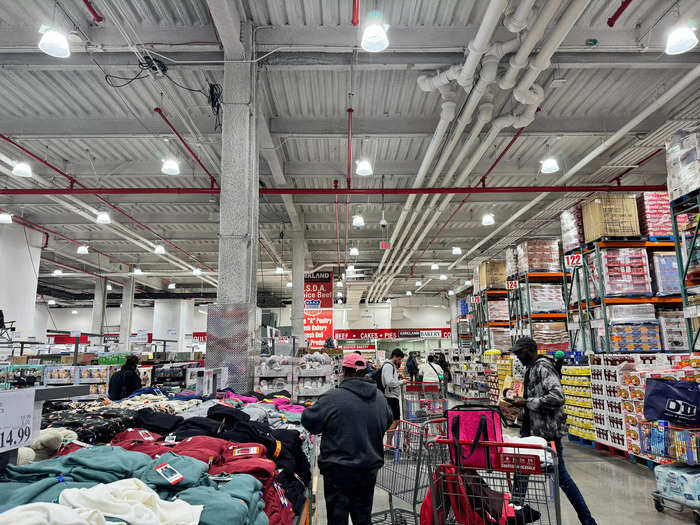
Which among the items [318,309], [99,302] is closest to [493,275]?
[318,309]

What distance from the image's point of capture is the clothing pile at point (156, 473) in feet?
4.92

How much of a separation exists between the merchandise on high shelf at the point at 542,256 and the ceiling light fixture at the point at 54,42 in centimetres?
1017

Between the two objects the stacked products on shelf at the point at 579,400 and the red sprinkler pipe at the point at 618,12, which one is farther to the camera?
the stacked products on shelf at the point at 579,400

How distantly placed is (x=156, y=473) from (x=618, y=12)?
789cm

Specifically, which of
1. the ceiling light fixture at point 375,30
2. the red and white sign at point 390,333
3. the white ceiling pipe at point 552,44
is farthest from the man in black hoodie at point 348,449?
the red and white sign at point 390,333

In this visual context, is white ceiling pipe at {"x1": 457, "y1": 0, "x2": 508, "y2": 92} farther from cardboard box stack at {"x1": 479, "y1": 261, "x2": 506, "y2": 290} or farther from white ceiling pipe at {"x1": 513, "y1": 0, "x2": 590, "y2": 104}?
cardboard box stack at {"x1": 479, "y1": 261, "x2": 506, "y2": 290}

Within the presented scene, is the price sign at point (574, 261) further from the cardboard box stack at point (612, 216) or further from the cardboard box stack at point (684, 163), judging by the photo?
the cardboard box stack at point (684, 163)

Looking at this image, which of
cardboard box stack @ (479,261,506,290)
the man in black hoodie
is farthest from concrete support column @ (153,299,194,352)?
the man in black hoodie

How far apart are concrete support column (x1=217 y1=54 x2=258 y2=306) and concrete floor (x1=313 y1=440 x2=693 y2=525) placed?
3.03 m

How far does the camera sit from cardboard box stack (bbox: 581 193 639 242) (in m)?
8.65

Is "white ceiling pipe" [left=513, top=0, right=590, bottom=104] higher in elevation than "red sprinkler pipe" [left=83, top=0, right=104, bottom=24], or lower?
lower

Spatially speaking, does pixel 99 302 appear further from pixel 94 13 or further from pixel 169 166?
pixel 94 13

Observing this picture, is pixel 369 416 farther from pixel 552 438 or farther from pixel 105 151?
pixel 105 151

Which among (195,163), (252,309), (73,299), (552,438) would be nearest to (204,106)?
(195,163)
